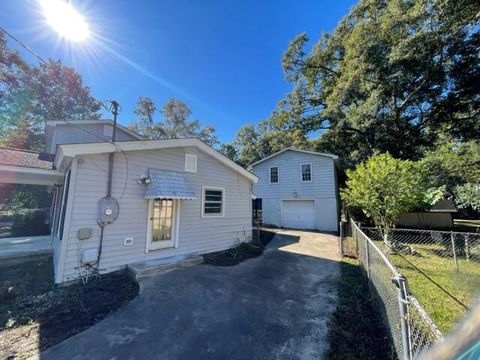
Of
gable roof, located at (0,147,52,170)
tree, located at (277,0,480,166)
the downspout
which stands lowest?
the downspout

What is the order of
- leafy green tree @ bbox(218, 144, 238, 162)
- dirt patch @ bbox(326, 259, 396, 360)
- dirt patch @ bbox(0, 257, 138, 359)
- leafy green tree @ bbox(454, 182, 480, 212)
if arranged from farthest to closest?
leafy green tree @ bbox(218, 144, 238, 162) → leafy green tree @ bbox(454, 182, 480, 212) → dirt patch @ bbox(0, 257, 138, 359) → dirt patch @ bbox(326, 259, 396, 360)

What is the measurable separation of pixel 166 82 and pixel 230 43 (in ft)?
13.0

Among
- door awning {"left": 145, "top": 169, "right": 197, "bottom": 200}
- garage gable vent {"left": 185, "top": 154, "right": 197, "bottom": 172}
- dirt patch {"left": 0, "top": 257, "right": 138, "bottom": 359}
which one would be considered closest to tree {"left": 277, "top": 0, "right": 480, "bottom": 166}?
garage gable vent {"left": 185, "top": 154, "right": 197, "bottom": 172}

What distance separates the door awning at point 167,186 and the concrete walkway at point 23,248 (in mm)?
4800

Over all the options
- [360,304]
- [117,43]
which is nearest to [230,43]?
[117,43]

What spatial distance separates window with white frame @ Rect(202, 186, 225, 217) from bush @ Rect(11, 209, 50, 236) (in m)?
9.42

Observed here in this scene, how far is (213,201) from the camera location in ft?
28.9

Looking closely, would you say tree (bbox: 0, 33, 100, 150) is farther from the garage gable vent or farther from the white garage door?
the white garage door

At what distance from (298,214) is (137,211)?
37.7ft

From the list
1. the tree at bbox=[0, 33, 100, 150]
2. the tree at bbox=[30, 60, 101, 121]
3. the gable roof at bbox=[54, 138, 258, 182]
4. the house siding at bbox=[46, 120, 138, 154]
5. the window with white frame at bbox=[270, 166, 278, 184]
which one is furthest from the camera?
the tree at bbox=[30, 60, 101, 121]

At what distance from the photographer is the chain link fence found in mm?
2338

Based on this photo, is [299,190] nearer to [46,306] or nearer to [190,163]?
[190,163]

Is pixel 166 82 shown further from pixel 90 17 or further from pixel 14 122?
pixel 14 122

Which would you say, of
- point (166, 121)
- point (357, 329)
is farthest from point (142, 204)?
point (166, 121)
